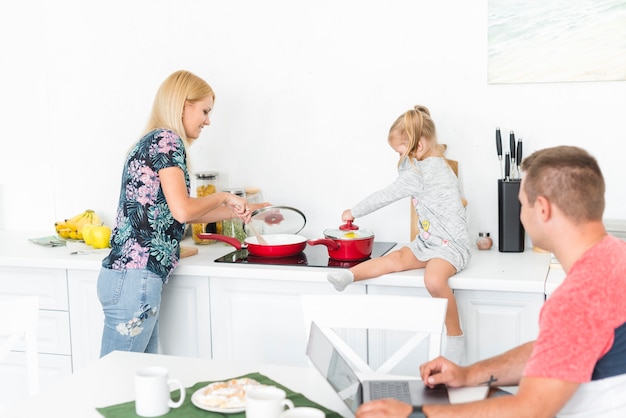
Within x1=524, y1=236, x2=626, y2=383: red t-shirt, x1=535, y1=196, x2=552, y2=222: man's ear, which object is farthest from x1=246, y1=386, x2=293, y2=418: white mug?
x1=535, y1=196, x2=552, y2=222: man's ear

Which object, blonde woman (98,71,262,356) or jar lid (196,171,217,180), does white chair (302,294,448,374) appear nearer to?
blonde woman (98,71,262,356)

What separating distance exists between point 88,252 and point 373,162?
1.09 m

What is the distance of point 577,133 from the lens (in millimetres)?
2594

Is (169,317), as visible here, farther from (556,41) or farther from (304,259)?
(556,41)

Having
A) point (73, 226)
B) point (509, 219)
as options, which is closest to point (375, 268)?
point (509, 219)

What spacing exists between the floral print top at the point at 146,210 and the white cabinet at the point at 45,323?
43 centimetres

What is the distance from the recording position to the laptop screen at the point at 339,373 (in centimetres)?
137

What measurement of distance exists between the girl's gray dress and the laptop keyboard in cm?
87

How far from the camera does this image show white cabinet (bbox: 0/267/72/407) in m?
2.69

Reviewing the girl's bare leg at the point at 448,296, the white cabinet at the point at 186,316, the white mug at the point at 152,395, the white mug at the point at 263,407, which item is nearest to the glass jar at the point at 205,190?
the white cabinet at the point at 186,316

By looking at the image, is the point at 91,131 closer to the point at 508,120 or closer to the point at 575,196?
the point at 508,120

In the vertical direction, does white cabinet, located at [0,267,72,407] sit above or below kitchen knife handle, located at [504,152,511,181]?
below

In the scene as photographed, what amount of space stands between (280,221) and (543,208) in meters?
1.58

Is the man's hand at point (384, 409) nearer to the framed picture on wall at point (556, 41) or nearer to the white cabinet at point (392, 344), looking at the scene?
the white cabinet at point (392, 344)
